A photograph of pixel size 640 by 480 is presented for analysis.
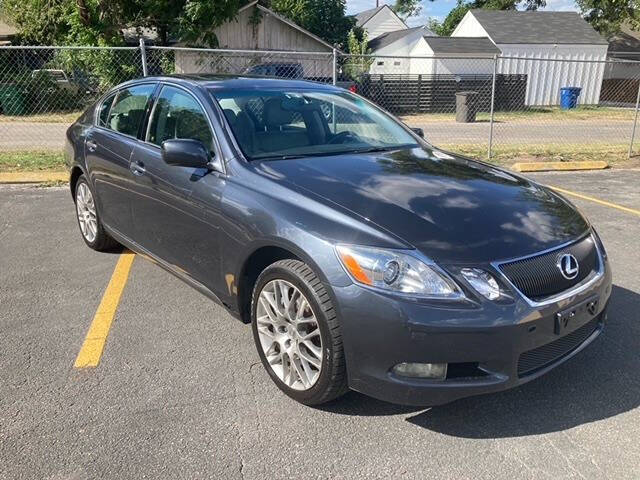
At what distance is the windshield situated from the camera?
359 cm

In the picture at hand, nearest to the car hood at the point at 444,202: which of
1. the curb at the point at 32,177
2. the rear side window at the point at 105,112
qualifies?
the rear side window at the point at 105,112

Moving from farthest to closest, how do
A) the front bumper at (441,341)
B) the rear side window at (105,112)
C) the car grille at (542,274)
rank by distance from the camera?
the rear side window at (105,112), the car grille at (542,274), the front bumper at (441,341)

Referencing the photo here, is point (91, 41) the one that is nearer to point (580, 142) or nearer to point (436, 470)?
point (580, 142)

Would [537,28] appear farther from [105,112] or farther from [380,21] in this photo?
[105,112]

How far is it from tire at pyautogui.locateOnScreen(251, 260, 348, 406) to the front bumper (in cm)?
8

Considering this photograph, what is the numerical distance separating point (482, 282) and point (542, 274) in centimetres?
36

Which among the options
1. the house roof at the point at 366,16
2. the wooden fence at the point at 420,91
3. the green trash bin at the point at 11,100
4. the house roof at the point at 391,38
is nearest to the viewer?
the green trash bin at the point at 11,100

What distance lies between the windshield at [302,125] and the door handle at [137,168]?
2.48 feet

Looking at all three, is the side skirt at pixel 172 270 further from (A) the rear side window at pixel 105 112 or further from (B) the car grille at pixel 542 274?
(B) the car grille at pixel 542 274

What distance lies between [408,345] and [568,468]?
90 centimetres

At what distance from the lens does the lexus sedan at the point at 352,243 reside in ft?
8.26

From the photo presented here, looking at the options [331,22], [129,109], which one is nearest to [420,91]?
[129,109]

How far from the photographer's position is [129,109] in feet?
14.9

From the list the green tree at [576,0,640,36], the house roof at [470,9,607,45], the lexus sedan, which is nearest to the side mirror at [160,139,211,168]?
the lexus sedan
